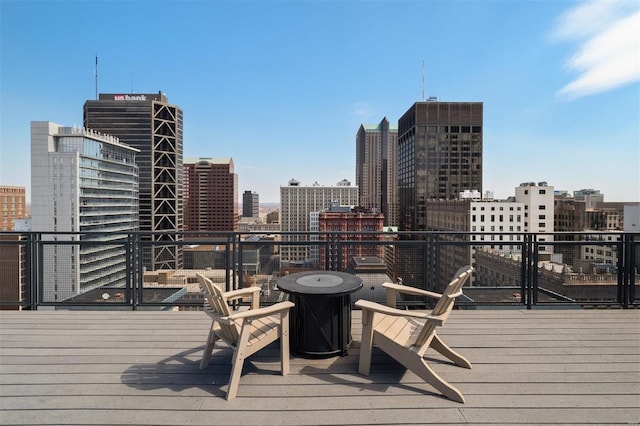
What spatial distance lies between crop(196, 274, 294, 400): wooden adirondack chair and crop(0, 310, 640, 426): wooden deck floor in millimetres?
160

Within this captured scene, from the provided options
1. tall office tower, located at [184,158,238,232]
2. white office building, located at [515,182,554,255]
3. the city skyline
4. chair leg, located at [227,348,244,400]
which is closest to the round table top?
chair leg, located at [227,348,244,400]

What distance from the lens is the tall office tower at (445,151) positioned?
105 meters

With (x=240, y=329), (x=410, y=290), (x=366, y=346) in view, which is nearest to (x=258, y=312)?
(x=240, y=329)

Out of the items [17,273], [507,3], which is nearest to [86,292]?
[17,273]

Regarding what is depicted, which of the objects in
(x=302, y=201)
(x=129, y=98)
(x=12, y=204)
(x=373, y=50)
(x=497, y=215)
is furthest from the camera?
(x=302, y=201)

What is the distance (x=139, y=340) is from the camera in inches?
138

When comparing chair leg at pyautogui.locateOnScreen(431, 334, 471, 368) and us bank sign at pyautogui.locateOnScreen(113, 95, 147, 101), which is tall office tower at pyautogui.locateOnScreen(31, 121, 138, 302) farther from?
chair leg at pyautogui.locateOnScreen(431, 334, 471, 368)

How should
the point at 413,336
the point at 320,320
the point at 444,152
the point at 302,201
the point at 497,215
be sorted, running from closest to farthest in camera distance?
the point at 413,336
the point at 320,320
the point at 497,215
the point at 444,152
the point at 302,201

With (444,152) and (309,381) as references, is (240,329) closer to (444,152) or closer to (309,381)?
(309,381)

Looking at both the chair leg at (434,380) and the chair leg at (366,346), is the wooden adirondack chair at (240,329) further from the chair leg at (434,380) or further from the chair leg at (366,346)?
the chair leg at (434,380)

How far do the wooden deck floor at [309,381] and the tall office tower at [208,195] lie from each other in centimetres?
15691

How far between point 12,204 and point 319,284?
101 metres

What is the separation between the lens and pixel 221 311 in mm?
2539

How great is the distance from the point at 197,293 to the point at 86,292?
5.62ft
